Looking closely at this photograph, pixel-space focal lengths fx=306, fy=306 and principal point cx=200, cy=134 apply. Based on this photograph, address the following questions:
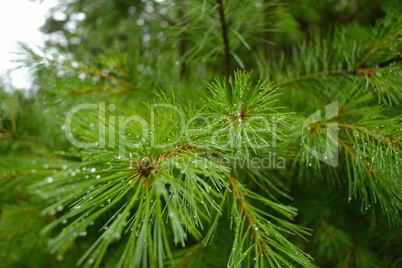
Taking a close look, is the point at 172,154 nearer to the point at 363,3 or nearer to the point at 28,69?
the point at 28,69

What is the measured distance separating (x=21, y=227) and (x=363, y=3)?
1.73 m

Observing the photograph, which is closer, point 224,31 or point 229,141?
point 229,141

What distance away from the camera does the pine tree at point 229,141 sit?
538 millimetres

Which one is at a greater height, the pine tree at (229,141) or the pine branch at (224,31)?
the pine branch at (224,31)

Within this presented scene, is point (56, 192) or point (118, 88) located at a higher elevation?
point (118, 88)

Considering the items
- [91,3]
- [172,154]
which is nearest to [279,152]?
[172,154]

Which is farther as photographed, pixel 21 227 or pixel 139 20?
pixel 139 20

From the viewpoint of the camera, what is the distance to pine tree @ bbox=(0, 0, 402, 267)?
0.54 m

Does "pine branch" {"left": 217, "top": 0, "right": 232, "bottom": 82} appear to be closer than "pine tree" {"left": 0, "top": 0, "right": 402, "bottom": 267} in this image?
No

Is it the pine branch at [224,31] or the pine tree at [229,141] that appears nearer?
the pine tree at [229,141]

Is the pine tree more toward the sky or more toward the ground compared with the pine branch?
more toward the ground

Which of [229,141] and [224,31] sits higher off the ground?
[224,31]

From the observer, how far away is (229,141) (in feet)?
1.70

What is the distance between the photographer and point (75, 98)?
3.13 ft
